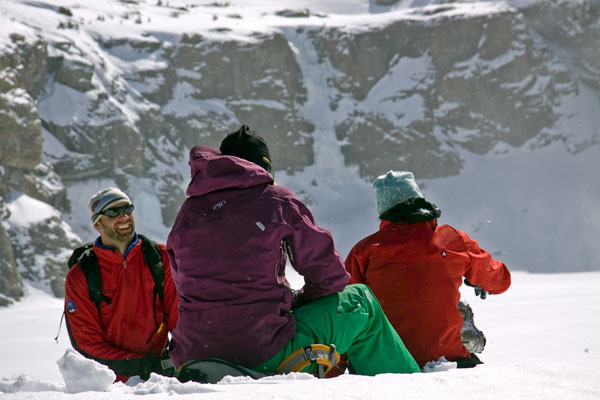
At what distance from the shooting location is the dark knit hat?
9.37 feet

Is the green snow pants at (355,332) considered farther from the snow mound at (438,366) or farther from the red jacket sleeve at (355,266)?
the red jacket sleeve at (355,266)

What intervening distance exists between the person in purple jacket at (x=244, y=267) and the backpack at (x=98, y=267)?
109 centimetres

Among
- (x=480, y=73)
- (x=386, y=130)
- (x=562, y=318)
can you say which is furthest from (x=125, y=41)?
(x=562, y=318)

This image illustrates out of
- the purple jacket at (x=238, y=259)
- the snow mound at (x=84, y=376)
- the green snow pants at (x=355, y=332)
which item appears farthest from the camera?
the green snow pants at (x=355, y=332)

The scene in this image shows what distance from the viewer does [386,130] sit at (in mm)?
36812

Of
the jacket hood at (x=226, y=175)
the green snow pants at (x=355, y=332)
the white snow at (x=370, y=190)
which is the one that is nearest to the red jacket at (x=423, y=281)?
the green snow pants at (x=355, y=332)

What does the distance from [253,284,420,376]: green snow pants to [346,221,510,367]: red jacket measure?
1.65 ft

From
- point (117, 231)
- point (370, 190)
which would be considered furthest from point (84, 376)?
point (370, 190)

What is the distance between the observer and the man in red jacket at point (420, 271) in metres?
3.42

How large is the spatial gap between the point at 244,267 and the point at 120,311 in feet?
4.91

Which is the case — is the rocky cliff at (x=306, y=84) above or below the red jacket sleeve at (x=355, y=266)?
above

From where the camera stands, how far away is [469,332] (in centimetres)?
375

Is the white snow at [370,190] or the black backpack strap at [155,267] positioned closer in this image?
the black backpack strap at [155,267]

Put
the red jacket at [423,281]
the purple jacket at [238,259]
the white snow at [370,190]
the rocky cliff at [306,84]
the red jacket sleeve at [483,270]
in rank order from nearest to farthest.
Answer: the purple jacket at [238,259] → the red jacket at [423,281] → the red jacket sleeve at [483,270] → the white snow at [370,190] → the rocky cliff at [306,84]
